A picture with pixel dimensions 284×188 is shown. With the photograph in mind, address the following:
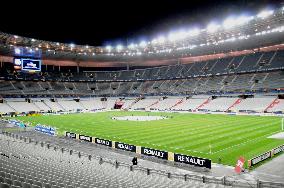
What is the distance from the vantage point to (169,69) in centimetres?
9081

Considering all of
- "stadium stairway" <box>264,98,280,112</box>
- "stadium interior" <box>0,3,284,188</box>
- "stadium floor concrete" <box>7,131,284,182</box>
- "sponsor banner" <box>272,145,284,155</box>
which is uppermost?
"stadium interior" <box>0,3,284,188</box>

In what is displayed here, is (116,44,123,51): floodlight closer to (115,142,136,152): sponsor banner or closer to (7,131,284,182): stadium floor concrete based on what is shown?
(115,142,136,152): sponsor banner

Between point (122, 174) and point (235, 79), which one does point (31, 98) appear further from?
point (122, 174)

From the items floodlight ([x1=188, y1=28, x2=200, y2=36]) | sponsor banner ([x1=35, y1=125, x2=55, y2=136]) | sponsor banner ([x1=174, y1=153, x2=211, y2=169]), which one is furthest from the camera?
floodlight ([x1=188, y1=28, x2=200, y2=36])

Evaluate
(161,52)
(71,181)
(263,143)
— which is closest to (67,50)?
(161,52)

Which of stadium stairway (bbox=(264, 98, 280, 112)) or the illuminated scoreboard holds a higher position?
the illuminated scoreboard

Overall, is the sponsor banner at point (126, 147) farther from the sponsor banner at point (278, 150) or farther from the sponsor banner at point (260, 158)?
the sponsor banner at point (278, 150)

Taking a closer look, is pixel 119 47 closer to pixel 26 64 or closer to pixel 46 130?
pixel 26 64

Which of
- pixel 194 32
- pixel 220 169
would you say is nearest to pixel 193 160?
pixel 220 169

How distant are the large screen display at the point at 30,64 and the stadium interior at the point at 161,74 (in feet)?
1.93

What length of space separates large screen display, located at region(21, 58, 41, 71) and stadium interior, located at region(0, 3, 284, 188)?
0.59 metres

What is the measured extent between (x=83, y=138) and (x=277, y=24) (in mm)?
45880

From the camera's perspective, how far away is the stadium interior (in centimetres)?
5928

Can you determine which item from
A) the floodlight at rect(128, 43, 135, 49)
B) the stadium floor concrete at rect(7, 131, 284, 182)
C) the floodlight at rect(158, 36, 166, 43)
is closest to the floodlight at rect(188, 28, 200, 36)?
the floodlight at rect(158, 36, 166, 43)
